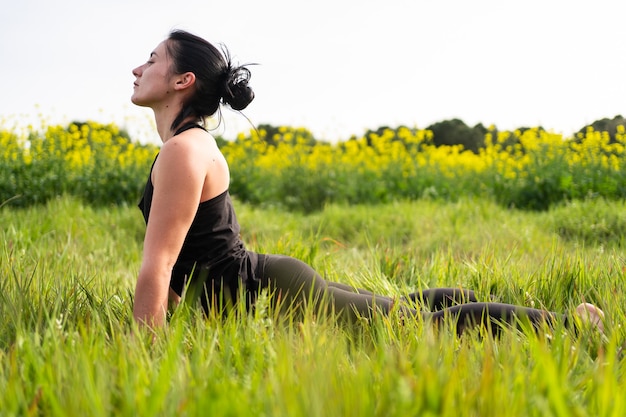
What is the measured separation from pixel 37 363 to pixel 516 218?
5.16m

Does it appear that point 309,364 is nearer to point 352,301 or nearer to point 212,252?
point 352,301

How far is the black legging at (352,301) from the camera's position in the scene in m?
2.04

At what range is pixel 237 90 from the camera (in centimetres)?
251

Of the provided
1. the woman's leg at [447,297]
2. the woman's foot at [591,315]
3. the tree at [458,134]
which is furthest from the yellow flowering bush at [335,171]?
the tree at [458,134]

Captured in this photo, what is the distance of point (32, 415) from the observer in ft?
3.92

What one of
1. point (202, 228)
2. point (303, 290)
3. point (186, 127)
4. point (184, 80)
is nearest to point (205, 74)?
point (184, 80)

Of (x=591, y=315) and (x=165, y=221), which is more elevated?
(x=165, y=221)

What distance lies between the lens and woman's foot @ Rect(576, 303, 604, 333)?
6.21 ft

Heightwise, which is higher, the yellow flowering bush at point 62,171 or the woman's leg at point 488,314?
the yellow flowering bush at point 62,171

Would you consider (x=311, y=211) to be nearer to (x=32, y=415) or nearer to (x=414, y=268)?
(x=414, y=268)

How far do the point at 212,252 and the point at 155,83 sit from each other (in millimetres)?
709

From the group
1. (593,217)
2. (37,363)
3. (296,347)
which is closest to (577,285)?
(296,347)

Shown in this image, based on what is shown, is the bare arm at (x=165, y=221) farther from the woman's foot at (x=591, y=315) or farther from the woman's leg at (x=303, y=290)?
the woman's foot at (x=591, y=315)

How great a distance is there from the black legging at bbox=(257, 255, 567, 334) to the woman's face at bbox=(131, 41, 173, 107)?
2.49 ft
